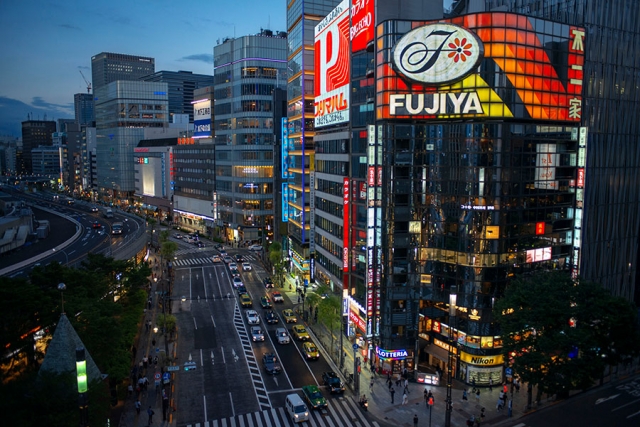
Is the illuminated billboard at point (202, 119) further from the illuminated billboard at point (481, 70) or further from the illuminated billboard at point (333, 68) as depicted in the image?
the illuminated billboard at point (481, 70)

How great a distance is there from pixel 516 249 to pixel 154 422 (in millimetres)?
36863

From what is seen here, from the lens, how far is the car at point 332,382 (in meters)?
47.6

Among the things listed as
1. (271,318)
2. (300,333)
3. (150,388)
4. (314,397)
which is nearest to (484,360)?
(314,397)

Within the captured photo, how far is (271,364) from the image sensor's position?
52.4 meters

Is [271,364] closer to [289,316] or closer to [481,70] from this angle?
[289,316]

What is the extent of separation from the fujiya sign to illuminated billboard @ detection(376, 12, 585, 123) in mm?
81

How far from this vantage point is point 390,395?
156 ft

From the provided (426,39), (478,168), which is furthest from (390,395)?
(426,39)

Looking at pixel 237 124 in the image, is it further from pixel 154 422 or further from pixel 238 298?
pixel 154 422

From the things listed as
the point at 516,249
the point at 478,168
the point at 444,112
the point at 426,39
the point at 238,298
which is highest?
the point at 426,39

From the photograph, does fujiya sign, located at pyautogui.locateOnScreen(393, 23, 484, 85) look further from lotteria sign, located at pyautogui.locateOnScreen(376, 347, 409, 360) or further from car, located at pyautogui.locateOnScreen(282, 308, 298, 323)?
car, located at pyautogui.locateOnScreen(282, 308, 298, 323)

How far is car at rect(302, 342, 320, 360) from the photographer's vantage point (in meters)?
55.7

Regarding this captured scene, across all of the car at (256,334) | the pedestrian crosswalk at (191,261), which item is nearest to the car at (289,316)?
the car at (256,334)

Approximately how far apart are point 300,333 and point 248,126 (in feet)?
236
